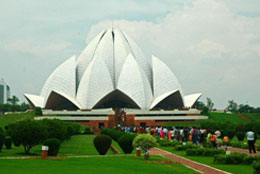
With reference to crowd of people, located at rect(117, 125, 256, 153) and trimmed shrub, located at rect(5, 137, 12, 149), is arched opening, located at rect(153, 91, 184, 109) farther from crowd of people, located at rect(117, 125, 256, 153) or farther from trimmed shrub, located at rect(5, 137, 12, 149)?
trimmed shrub, located at rect(5, 137, 12, 149)

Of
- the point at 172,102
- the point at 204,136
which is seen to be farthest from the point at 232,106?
the point at 204,136

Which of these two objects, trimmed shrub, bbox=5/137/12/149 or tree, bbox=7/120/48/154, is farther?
trimmed shrub, bbox=5/137/12/149

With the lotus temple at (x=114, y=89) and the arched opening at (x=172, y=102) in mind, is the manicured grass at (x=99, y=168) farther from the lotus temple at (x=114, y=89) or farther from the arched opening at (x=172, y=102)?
the arched opening at (x=172, y=102)

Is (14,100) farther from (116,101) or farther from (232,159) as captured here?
(232,159)

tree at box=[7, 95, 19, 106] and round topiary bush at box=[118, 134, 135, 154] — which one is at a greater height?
tree at box=[7, 95, 19, 106]

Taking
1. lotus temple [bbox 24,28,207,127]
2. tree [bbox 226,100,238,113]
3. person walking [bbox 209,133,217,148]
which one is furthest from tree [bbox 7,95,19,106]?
person walking [bbox 209,133,217,148]

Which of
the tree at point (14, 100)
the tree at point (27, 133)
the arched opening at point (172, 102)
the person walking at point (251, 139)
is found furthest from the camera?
the tree at point (14, 100)

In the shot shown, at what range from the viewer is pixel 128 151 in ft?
52.8

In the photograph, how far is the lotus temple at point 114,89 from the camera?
146 ft

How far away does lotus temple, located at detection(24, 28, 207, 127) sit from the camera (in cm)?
4444

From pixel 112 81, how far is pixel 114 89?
6.59 ft

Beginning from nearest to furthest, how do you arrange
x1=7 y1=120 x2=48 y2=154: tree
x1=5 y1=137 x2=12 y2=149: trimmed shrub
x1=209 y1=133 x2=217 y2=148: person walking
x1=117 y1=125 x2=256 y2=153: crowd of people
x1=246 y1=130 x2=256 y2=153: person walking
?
x1=246 y1=130 x2=256 y2=153: person walking, x1=117 y1=125 x2=256 y2=153: crowd of people, x1=7 y1=120 x2=48 y2=154: tree, x1=209 y1=133 x2=217 y2=148: person walking, x1=5 y1=137 x2=12 y2=149: trimmed shrub

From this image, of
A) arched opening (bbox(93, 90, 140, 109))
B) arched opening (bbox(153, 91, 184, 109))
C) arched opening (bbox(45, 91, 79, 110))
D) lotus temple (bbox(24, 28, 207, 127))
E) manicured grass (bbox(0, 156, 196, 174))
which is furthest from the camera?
arched opening (bbox(153, 91, 184, 109))

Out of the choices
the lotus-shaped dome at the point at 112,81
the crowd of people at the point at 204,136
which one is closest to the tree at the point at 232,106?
the lotus-shaped dome at the point at 112,81
